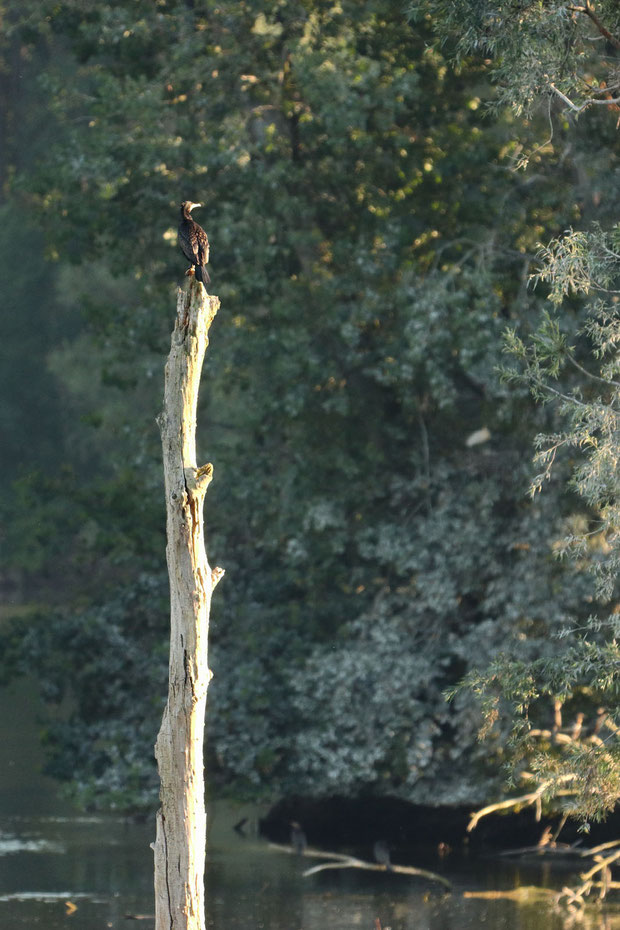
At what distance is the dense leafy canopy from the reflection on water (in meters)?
0.96

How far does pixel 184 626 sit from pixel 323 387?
28.3ft

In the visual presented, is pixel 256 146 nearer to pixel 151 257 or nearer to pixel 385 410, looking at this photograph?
pixel 151 257

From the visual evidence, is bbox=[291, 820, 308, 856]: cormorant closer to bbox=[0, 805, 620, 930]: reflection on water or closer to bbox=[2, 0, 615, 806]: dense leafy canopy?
bbox=[0, 805, 620, 930]: reflection on water

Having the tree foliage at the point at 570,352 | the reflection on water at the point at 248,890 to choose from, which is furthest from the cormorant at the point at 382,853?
the tree foliage at the point at 570,352

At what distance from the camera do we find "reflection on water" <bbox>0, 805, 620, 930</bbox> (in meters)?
15.0

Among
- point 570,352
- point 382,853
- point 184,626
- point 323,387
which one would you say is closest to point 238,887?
point 382,853

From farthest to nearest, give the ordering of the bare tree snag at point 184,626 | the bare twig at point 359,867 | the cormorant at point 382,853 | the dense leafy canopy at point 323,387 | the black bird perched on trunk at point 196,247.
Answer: the cormorant at point 382,853 < the dense leafy canopy at point 323,387 < the bare twig at point 359,867 < the black bird perched on trunk at point 196,247 < the bare tree snag at point 184,626

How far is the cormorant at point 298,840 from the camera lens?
1825 centimetres

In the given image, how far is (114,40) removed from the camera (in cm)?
1844

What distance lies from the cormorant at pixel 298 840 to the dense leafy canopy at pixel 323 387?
121cm

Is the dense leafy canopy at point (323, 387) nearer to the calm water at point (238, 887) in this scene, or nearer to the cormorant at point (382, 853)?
the cormorant at point (382, 853)

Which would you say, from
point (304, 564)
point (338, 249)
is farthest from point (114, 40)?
point (304, 564)

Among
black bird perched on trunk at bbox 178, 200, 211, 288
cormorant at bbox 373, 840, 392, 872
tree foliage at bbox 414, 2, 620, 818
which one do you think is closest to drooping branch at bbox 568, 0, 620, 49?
tree foliage at bbox 414, 2, 620, 818

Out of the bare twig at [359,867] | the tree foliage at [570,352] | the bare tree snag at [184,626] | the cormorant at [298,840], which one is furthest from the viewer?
the cormorant at [298,840]
